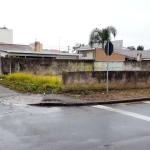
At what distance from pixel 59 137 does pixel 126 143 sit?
5.24 ft

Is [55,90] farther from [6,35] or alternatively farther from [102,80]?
[6,35]

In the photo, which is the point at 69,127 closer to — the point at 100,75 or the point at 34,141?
the point at 34,141

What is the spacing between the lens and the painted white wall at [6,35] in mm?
51844

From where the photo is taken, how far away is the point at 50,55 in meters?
28.4

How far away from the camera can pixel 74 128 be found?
6.17m

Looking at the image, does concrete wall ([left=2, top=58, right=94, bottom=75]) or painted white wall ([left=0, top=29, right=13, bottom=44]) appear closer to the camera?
concrete wall ([left=2, top=58, right=94, bottom=75])

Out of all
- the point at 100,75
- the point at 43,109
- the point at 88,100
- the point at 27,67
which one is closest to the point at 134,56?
the point at 27,67

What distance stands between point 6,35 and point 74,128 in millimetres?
50298

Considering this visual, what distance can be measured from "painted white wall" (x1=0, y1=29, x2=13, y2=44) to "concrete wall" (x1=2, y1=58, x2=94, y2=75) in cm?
3390

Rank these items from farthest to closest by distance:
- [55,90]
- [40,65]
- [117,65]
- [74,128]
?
[117,65] → [40,65] → [55,90] → [74,128]

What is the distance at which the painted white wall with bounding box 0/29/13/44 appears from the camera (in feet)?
170

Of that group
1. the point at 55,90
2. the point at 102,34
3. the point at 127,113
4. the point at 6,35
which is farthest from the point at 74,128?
the point at 6,35

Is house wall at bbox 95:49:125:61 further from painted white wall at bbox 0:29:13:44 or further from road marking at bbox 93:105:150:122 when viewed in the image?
painted white wall at bbox 0:29:13:44

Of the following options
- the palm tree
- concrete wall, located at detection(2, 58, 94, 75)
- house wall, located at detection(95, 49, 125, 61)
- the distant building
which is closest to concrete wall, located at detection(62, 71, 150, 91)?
concrete wall, located at detection(2, 58, 94, 75)
